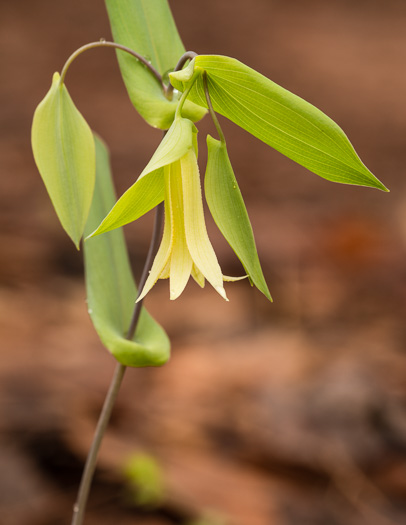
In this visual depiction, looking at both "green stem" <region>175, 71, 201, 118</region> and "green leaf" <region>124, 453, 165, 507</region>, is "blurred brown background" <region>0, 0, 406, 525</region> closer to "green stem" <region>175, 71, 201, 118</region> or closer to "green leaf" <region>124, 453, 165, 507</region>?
"green leaf" <region>124, 453, 165, 507</region>

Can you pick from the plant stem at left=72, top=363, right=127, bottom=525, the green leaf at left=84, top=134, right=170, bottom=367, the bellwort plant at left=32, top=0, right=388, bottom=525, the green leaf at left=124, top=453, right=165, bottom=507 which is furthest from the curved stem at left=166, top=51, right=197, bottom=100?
the green leaf at left=124, top=453, right=165, bottom=507

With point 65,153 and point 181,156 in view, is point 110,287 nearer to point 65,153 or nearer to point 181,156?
point 65,153

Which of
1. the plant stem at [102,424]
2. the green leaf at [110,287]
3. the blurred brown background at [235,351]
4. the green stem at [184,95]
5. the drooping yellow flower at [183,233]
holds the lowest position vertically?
the blurred brown background at [235,351]

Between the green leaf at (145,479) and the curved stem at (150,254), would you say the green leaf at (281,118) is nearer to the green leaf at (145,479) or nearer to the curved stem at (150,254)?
the curved stem at (150,254)

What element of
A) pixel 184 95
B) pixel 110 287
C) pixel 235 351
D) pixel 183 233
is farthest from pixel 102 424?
pixel 235 351

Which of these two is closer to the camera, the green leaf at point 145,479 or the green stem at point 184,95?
the green stem at point 184,95

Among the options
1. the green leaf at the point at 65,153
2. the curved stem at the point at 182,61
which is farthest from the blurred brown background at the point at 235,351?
the curved stem at the point at 182,61

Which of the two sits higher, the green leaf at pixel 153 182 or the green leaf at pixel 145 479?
the green leaf at pixel 153 182
